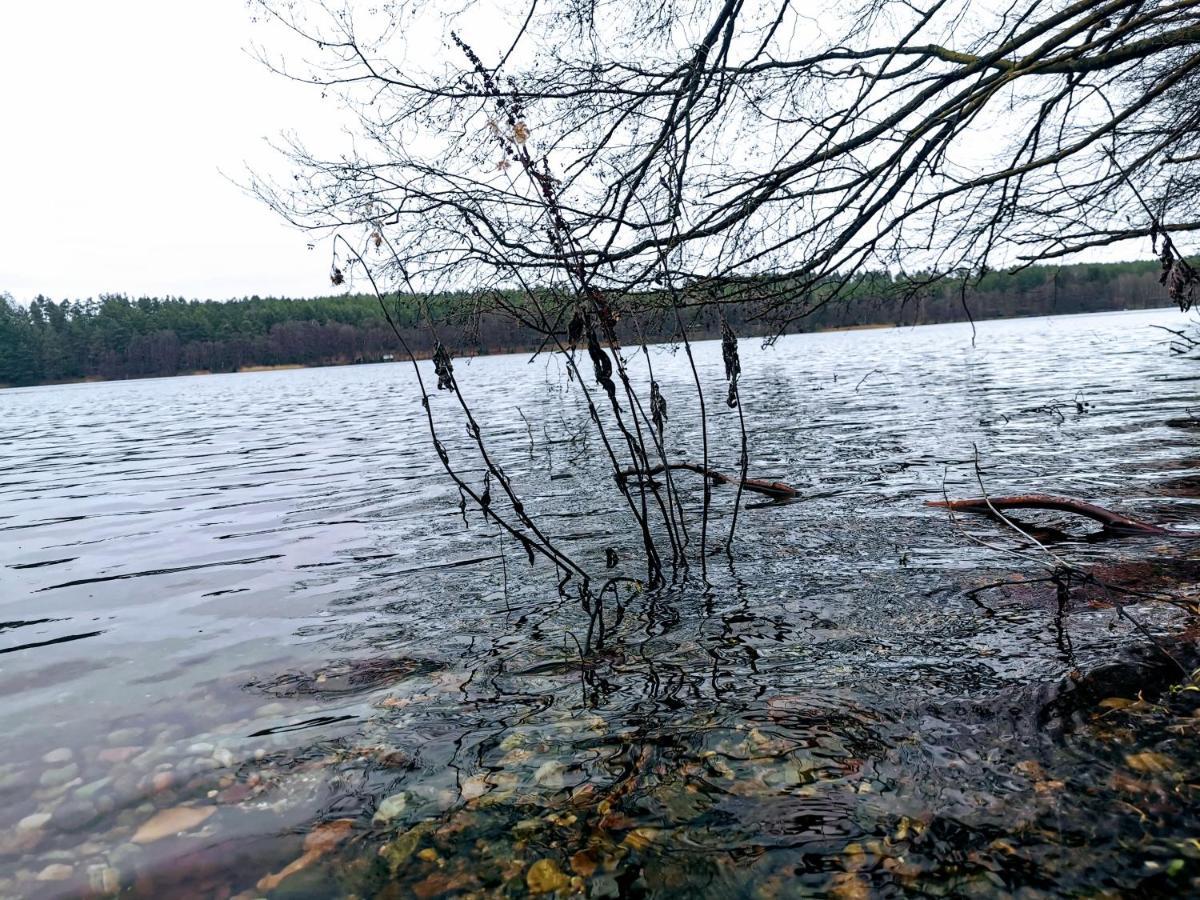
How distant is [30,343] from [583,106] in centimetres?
12229

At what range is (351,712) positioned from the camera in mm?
3547

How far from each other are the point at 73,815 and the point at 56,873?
416 mm

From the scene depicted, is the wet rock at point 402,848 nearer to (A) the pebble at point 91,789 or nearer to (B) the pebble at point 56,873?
(B) the pebble at point 56,873

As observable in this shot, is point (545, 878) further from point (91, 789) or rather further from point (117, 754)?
point (117, 754)

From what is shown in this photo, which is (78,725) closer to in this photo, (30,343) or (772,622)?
(772,622)

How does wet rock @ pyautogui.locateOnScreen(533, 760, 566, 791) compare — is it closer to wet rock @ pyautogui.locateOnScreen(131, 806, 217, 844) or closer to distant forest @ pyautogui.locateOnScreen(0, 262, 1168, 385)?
wet rock @ pyautogui.locateOnScreen(131, 806, 217, 844)

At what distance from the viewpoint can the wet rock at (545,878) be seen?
2.18 m

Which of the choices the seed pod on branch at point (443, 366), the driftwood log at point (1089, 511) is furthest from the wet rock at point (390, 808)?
the driftwood log at point (1089, 511)

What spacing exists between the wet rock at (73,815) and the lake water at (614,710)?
34mm

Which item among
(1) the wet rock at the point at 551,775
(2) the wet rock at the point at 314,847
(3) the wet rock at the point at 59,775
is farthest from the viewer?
(3) the wet rock at the point at 59,775

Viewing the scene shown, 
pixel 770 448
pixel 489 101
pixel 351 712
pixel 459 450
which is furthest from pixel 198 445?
pixel 351 712

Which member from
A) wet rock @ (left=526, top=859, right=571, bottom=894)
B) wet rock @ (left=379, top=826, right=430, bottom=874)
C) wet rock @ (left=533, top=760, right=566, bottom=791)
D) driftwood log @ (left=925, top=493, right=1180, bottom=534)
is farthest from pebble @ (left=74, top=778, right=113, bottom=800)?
driftwood log @ (left=925, top=493, right=1180, bottom=534)

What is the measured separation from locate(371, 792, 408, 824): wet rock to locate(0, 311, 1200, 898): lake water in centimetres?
2

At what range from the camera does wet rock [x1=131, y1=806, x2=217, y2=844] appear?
267 centimetres
